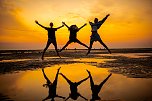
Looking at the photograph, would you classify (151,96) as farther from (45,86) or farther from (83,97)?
(45,86)

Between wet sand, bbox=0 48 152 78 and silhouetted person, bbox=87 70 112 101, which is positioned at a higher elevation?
wet sand, bbox=0 48 152 78

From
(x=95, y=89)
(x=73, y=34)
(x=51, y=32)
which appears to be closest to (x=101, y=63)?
(x=73, y=34)

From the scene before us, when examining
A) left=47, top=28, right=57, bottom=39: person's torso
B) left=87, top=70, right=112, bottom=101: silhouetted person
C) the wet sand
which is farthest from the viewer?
left=47, top=28, right=57, bottom=39: person's torso

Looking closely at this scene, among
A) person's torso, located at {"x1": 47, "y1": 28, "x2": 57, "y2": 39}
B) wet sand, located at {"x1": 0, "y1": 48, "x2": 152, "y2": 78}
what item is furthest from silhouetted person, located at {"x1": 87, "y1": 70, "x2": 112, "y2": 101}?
person's torso, located at {"x1": 47, "y1": 28, "x2": 57, "y2": 39}

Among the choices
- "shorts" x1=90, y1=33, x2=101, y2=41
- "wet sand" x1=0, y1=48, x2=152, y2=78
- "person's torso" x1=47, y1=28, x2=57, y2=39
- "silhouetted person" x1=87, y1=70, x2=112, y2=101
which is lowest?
"silhouetted person" x1=87, y1=70, x2=112, y2=101

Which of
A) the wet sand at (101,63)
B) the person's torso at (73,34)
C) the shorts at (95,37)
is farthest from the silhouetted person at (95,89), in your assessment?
the person's torso at (73,34)

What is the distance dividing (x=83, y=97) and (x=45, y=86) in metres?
2.22

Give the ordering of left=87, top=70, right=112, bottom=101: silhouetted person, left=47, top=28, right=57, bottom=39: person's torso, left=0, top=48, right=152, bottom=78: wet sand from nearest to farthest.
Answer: left=87, top=70, right=112, bottom=101: silhouetted person < left=0, top=48, right=152, bottom=78: wet sand < left=47, top=28, right=57, bottom=39: person's torso

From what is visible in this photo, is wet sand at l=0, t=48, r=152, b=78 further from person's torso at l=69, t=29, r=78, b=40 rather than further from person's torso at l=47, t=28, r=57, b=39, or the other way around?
person's torso at l=69, t=29, r=78, b=40

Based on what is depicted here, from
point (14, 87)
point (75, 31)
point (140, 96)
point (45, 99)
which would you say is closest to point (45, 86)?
point (14, 87)

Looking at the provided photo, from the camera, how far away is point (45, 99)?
6562 mm

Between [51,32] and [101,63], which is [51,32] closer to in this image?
[51,32]

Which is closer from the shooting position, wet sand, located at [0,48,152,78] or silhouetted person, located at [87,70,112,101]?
silhouetted person, located at [87,70,112,101]

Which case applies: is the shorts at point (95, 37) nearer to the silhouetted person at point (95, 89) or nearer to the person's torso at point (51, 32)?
the person's torso at point (51, 32)
